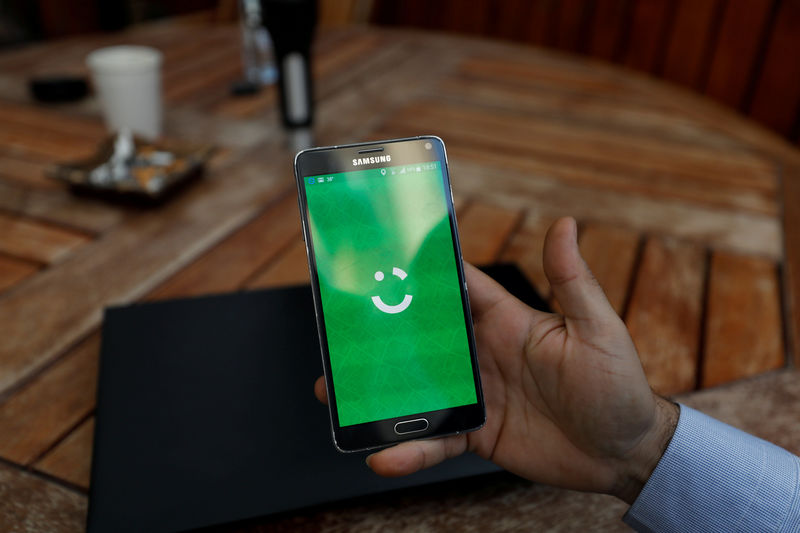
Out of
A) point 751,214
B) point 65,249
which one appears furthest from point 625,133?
point 65,249

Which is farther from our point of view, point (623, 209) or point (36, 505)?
point (623, 209)

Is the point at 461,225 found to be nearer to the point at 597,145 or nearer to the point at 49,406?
the point at 597,145

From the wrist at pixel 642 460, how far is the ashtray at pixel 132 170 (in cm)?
68

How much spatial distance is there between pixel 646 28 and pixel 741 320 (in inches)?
74.7

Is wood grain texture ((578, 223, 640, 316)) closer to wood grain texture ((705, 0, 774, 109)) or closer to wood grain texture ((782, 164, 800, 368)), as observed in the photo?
wood grain texture ((782, 164, 800, 368))

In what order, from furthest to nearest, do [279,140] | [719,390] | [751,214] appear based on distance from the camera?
[279,140]
[751,214]
[719,390]

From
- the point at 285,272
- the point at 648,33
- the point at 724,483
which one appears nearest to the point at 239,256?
the point at 285,272

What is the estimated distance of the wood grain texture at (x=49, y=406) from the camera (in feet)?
1.58

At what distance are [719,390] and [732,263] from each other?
0.26 m

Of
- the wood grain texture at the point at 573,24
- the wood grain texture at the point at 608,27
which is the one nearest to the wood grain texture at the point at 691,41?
the wood grain texture at the point at 608,27

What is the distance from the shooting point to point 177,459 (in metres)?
0.44

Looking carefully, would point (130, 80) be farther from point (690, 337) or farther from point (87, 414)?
point (690, 337)

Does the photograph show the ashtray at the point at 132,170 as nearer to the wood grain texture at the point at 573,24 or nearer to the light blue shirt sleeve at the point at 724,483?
the light blue shirt sleeve at the point at 724,483

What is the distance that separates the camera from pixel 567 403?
0.45 metres
